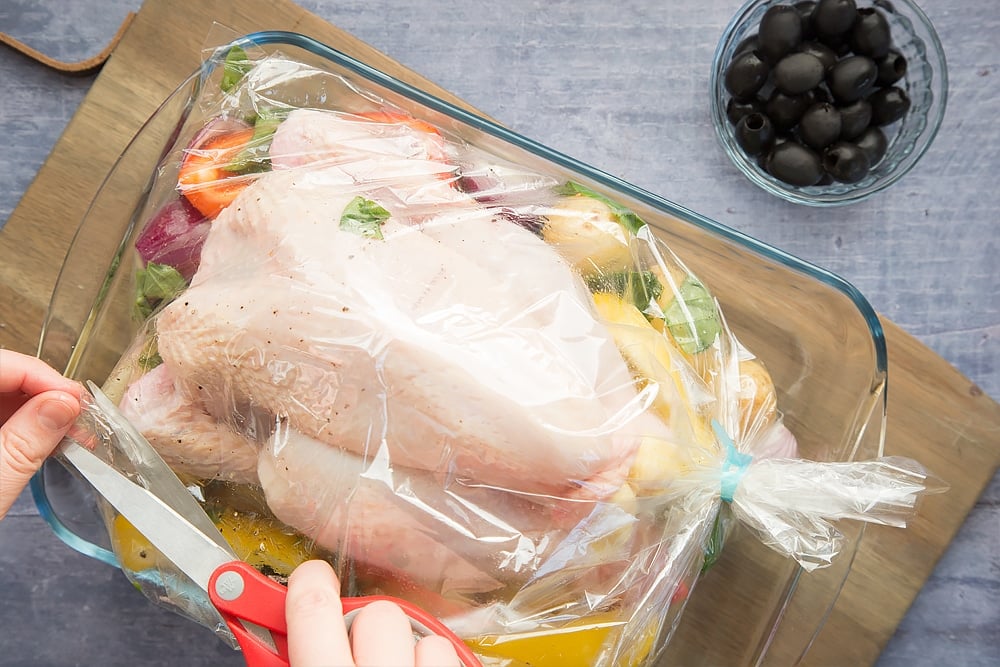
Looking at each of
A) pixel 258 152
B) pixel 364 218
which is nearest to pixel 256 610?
pixel 364 218

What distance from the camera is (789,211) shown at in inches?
50.4

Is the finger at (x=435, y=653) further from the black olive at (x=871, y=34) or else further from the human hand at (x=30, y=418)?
the black olive at (x=871, y=34)

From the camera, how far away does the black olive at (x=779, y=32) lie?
3.91 feet

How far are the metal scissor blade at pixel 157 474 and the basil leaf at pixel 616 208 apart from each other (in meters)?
0.57

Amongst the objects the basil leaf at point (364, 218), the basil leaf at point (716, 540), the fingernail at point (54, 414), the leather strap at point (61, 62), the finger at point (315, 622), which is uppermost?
the leather strap at point (61, 62)

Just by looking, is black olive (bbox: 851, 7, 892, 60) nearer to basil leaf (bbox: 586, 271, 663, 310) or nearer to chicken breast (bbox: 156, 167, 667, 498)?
basil leaf (bbox: 586, 271, 663, 310)

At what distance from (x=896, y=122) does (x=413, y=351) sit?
0.99 m

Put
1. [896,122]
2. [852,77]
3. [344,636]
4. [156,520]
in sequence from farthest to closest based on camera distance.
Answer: [896,122]
[852,77]
[156,520]
[344,636]

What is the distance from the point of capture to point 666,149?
1.30 m

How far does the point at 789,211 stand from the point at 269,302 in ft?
2.91

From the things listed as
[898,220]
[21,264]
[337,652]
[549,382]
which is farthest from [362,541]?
[898,220]

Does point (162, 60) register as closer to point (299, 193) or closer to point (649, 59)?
point (299, 193)

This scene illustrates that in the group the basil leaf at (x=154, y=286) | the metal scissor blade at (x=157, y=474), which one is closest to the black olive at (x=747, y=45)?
the basil leaf at (x=154, y=286)

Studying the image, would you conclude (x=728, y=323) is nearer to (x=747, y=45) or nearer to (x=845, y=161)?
(x=845, y=161)
